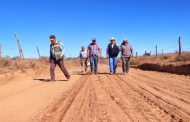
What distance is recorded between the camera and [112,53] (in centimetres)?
1945

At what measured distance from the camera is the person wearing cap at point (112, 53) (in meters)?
19.3

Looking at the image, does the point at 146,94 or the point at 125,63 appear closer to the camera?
the point at 146,94

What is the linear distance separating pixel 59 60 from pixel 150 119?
29.9ft

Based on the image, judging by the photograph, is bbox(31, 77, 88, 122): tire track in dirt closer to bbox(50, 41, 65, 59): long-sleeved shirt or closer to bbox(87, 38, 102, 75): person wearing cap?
bbox(50, 41, 65, 59): long-sleeved shirt

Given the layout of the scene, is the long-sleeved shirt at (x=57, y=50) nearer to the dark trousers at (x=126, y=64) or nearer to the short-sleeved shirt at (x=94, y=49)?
the short-sleeved shirt at (x=94, y=49)

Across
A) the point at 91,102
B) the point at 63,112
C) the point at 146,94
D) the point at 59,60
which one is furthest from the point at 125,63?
the point at 63,112

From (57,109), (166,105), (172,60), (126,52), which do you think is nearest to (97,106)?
(57,109)

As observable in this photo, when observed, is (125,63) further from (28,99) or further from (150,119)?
(150,119)

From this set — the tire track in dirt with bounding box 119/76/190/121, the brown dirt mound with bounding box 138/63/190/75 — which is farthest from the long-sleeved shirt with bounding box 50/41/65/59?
the brown dirt mound with bounding box 138/63/190/75

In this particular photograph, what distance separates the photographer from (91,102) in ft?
28.2

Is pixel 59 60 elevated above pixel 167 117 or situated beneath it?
elevated above

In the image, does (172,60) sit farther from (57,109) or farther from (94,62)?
(57,109)

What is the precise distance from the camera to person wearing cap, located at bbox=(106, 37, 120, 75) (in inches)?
762

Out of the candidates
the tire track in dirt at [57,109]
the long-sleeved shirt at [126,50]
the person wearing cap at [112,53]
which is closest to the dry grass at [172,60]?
the long-sleeved shirt at [126,50]
